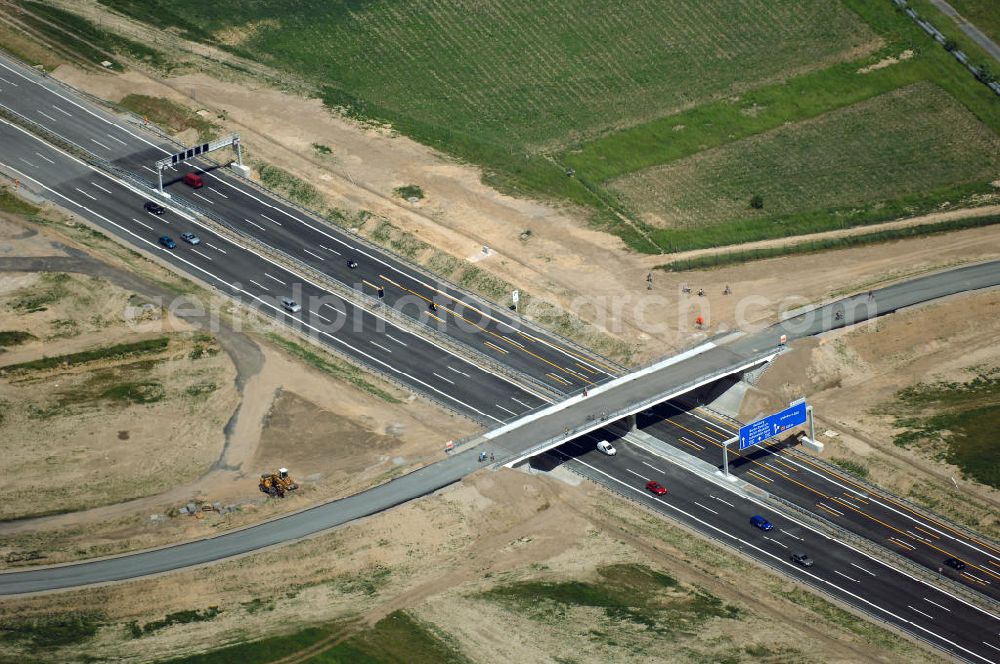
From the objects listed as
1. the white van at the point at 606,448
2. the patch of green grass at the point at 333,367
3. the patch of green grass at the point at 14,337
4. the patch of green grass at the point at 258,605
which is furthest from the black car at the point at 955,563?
the patch of green grass at the point at 14,337

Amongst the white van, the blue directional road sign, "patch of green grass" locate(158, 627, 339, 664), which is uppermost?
the blue directional road sign

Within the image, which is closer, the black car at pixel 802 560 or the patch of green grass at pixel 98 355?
the black car at pixel 802 560

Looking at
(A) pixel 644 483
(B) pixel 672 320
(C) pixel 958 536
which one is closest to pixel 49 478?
(A) pixel 644 483

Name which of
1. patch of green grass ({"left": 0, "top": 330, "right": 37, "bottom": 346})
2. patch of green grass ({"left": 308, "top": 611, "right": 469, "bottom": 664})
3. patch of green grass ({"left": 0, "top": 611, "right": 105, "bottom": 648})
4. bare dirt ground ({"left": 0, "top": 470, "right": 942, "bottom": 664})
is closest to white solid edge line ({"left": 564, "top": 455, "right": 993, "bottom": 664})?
bare dirt ground ({"left": 0, "top": 470, "right": 942, "bottom": 664})

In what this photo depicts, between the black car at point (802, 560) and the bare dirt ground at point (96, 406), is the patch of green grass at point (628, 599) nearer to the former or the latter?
the black car at point (802, 560)

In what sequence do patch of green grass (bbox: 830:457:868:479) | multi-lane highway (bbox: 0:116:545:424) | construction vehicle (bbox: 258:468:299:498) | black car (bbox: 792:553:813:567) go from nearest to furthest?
black car (bbox: 792:553:813:567) < construction vehicle (bbox: 258:468:299:498) < patch of green grass (bbox: 830:457:868:479) < multi-lane highway (bbox: 0:116:545:424)

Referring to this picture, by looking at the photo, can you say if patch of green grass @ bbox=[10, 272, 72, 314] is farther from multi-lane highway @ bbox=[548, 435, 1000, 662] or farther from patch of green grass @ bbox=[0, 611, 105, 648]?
multi-lane highway @ bbox=[548, 435, 1000, 662]

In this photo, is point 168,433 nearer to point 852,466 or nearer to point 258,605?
point 258,605

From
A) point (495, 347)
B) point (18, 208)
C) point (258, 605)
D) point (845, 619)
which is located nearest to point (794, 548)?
point (845, 619)
